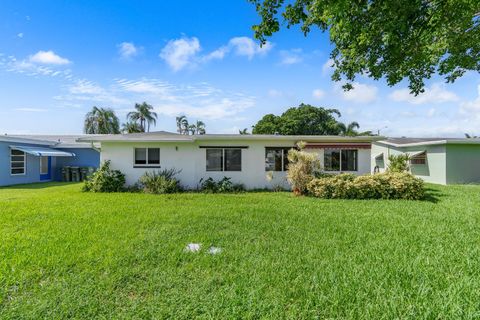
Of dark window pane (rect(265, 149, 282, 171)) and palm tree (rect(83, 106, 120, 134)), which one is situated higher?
palm tree (rect(83, 106, 120, 134))

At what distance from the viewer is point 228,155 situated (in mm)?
16656

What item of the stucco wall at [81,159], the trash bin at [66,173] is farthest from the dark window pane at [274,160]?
the trash bin at [66,173]

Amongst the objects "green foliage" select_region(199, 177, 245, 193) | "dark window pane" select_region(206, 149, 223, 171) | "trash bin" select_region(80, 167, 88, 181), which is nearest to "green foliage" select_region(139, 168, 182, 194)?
"green foliage" select_region(199, 177, 245, 193)

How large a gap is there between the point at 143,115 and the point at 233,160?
2824cm

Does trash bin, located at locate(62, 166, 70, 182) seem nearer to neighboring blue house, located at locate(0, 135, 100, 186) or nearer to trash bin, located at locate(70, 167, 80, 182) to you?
trash bin, located at locate(70, 167, 80, 182)

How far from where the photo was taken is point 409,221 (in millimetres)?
8359

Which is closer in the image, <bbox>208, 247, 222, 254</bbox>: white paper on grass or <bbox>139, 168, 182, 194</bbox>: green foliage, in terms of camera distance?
<bbox>208, 247, 222, 254</bbox>: white paper on grass

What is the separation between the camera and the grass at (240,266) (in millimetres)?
3619

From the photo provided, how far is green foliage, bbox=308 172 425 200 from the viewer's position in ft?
42.9

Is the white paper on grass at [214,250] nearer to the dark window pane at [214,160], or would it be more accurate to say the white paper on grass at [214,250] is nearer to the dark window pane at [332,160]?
the dark window pane at [214,160]

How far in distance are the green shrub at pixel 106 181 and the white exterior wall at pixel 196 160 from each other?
364 mm

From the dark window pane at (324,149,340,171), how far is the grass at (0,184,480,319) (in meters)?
7.78

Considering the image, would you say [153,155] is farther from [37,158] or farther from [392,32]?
[392,32]

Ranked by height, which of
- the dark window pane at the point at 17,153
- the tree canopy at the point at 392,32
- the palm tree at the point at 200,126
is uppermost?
the palm tree at the point at 200,126
